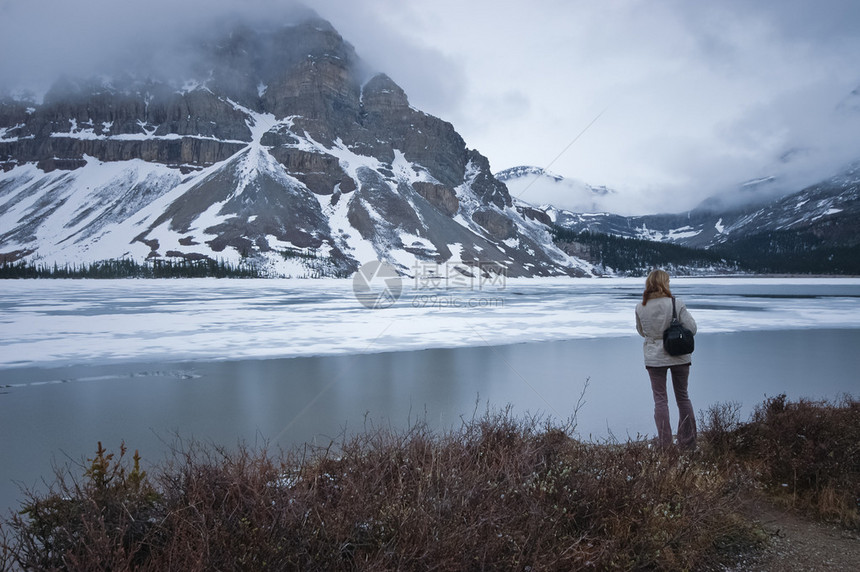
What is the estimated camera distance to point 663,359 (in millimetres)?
5516

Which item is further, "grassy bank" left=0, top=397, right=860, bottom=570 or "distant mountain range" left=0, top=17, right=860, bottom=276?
"distant mountain range" left=0, top=17, right=860, bottom=276

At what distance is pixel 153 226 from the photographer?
13925 centimetres

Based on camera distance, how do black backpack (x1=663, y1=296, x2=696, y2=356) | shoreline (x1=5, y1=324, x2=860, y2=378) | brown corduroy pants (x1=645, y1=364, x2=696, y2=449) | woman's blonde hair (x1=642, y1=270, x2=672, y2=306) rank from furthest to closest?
shoreline (x1=5, y1=324, x2=860, y2=378) → woman's blonde hair (x1=642, y1=270, x2=672, y2=306) → brown corduroy pants (x1=645, y1=364, x2=696, y2=449) → black backpack (x1=663, y1=296, x2=696, y2=356)

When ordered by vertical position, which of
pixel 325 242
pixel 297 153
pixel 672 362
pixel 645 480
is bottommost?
pixel 645 480

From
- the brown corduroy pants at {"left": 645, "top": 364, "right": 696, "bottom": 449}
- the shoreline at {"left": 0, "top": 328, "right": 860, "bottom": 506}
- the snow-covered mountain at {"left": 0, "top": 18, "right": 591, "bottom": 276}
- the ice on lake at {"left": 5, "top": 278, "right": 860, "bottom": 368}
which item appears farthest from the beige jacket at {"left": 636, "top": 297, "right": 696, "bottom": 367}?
the snow-covered mountain at {"left": 0, "top": 18, "right": 591, "bottom": 276}

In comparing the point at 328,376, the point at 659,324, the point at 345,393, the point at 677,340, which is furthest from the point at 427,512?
the point at 328,376

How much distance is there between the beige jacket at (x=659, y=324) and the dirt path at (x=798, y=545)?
154cm

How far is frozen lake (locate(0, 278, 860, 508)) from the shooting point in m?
6.97

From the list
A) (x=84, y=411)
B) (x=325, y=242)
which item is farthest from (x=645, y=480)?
(x=325, y=242)

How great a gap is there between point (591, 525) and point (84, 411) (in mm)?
7847

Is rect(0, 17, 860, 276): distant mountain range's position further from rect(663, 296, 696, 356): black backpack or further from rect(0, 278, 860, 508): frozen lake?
rect(663, 296, 696, 356): black backpack

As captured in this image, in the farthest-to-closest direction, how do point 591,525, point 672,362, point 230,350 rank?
1. point 230,350
2. point 672,362
3. point 591,525

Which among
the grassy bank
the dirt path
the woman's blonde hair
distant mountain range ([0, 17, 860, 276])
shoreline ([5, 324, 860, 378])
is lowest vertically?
the dirt path

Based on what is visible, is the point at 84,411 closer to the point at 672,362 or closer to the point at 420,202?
the point at 672,362
